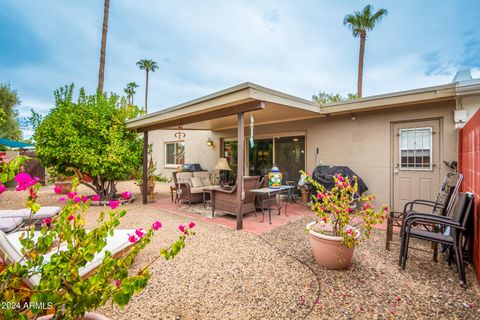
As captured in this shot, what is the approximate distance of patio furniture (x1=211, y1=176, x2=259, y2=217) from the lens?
5090 millimetres

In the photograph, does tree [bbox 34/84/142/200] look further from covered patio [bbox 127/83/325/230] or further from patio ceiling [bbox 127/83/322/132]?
covered patio [bbox 127/83/325/230]

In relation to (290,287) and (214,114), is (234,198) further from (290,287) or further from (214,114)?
(290,287)

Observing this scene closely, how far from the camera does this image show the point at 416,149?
17.4 ft

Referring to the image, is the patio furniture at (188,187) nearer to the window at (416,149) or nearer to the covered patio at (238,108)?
the covered patio at (238,108)

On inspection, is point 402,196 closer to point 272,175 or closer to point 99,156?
point 272,175

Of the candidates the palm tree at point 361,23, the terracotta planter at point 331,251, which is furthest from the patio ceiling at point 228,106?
the palm tree at point 361,23

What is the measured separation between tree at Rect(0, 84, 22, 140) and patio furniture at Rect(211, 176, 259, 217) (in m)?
14.6

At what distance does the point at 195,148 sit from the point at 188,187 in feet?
15.5

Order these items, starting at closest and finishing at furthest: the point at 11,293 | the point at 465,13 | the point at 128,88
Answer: the point at 11,293 → the point at 465,13 → the point at 128,88

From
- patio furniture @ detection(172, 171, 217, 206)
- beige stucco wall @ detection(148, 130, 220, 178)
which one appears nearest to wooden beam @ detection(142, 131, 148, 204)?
patio furniture @ detection(172, 171, 217, 206)

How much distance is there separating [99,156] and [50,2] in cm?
704

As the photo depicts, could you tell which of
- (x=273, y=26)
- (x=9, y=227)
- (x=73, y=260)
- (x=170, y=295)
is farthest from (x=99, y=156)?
(x=273, y=26)

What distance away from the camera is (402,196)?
553cm

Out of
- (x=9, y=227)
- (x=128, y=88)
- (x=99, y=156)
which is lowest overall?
(x=9, y=227)
